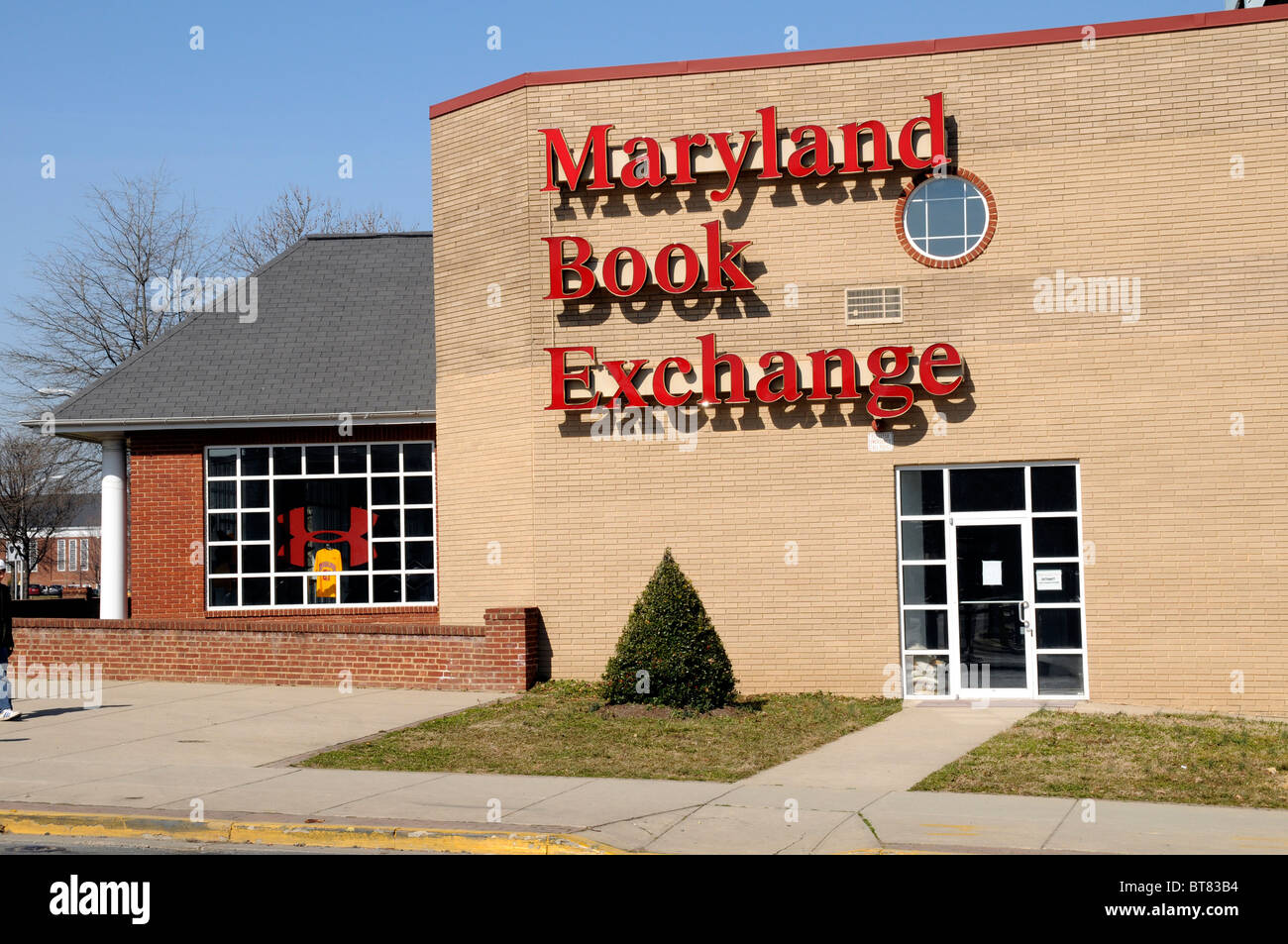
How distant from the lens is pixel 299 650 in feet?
57.0

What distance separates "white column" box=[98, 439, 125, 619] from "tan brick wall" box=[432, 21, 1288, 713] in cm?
681

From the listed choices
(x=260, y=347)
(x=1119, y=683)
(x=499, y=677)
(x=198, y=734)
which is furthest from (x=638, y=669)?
(x=260, y=347)

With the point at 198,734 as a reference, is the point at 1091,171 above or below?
above

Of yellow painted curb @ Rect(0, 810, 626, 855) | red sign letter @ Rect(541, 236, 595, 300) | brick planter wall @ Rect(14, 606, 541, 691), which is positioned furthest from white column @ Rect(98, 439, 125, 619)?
yellow painted curb @ Rect(0, 810, 626, 855)

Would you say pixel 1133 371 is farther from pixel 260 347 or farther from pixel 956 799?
pixel 260 347

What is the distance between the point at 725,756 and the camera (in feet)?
40.0

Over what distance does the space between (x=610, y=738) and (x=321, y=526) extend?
8.88 m

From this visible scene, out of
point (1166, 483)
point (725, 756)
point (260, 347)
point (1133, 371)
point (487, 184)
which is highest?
point (487, 184)

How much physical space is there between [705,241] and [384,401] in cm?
606

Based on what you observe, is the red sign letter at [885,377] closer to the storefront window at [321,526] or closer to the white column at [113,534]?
the storefront window at [321,526]

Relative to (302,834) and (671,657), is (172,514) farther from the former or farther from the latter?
(302,834)

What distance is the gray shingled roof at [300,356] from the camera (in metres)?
19.9

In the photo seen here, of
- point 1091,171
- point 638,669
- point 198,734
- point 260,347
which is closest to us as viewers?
point 198,734

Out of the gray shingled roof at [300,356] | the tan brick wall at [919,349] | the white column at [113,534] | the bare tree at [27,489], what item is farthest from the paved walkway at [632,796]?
the bare tree at [27,489]
